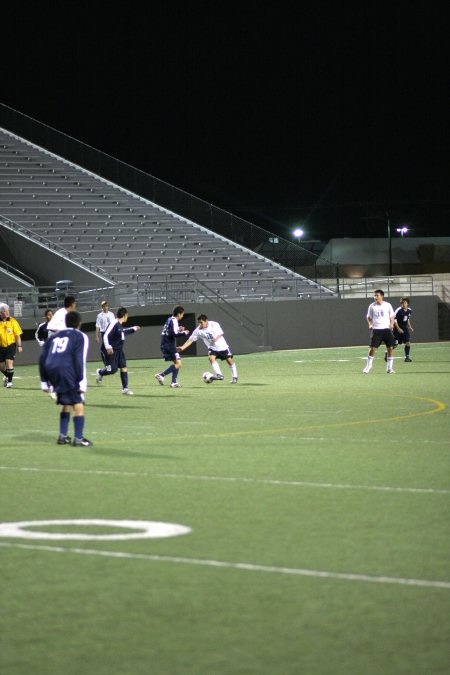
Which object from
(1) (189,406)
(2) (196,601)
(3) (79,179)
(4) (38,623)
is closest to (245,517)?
(2) (196,601)

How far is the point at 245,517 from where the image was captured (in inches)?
389

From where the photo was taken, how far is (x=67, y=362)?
49.1ft

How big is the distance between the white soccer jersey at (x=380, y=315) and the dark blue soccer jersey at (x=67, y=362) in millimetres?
16303

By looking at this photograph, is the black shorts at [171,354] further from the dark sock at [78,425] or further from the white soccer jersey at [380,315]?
the dark sock at [78,425]

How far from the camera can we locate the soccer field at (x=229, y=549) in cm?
609

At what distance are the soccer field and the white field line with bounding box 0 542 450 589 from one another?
2cm

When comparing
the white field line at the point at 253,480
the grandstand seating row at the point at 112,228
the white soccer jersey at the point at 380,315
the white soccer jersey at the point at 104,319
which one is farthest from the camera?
the grandstand seating row at the point at 112,228

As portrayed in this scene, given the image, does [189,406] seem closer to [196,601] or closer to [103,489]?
[103,489]

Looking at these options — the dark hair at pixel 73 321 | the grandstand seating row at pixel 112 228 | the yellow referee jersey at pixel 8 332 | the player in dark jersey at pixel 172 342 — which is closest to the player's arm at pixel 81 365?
the dark hair at pixel 73 321

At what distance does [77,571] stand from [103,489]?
374 cm

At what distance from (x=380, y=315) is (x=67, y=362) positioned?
1672cm

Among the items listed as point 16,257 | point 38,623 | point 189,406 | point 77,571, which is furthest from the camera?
point 16,257

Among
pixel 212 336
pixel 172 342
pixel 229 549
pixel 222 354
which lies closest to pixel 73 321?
pixel 229 549

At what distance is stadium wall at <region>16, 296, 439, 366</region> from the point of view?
45.1m
